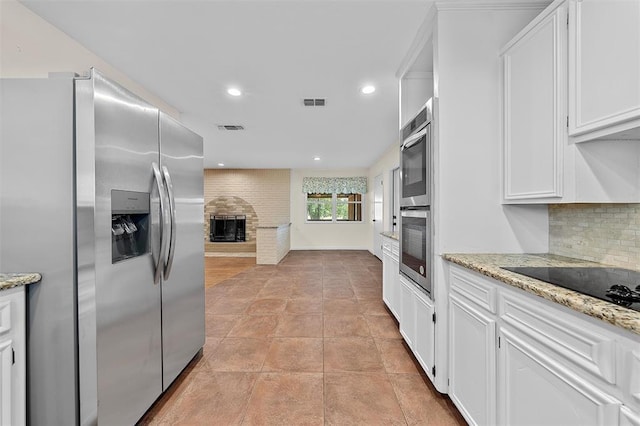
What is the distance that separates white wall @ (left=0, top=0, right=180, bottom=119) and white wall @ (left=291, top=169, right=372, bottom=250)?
22.3ft

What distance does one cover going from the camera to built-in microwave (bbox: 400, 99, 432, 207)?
1928mm

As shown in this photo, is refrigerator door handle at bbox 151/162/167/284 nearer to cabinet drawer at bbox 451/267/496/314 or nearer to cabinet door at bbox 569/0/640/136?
cabinet drawer at bbox 451/267/496/314

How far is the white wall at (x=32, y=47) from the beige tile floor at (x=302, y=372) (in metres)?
2.24

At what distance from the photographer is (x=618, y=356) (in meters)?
0.78

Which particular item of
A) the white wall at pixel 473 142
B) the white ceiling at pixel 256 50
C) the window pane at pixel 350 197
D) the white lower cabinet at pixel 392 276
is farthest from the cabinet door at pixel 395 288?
the window pane at pixel 350 197

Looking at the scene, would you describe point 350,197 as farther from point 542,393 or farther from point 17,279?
point 17,279

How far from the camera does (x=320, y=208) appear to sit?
913 centimetres

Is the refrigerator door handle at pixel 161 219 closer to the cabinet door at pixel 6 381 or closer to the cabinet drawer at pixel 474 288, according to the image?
the cabinet door at pixel 6 381

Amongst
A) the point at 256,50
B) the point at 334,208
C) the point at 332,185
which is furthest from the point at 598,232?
the point at 334,208

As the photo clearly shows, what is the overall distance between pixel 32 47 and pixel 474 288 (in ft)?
9.92

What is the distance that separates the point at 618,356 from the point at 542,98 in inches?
49.6

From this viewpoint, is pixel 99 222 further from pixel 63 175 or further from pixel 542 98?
pixel 542 98

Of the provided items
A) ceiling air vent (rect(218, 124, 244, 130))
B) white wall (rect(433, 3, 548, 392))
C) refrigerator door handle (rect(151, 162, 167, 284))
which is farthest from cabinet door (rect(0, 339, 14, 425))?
ceiling air vent (rect(218, 124, 244, 130))

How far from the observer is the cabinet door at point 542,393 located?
85 cm
